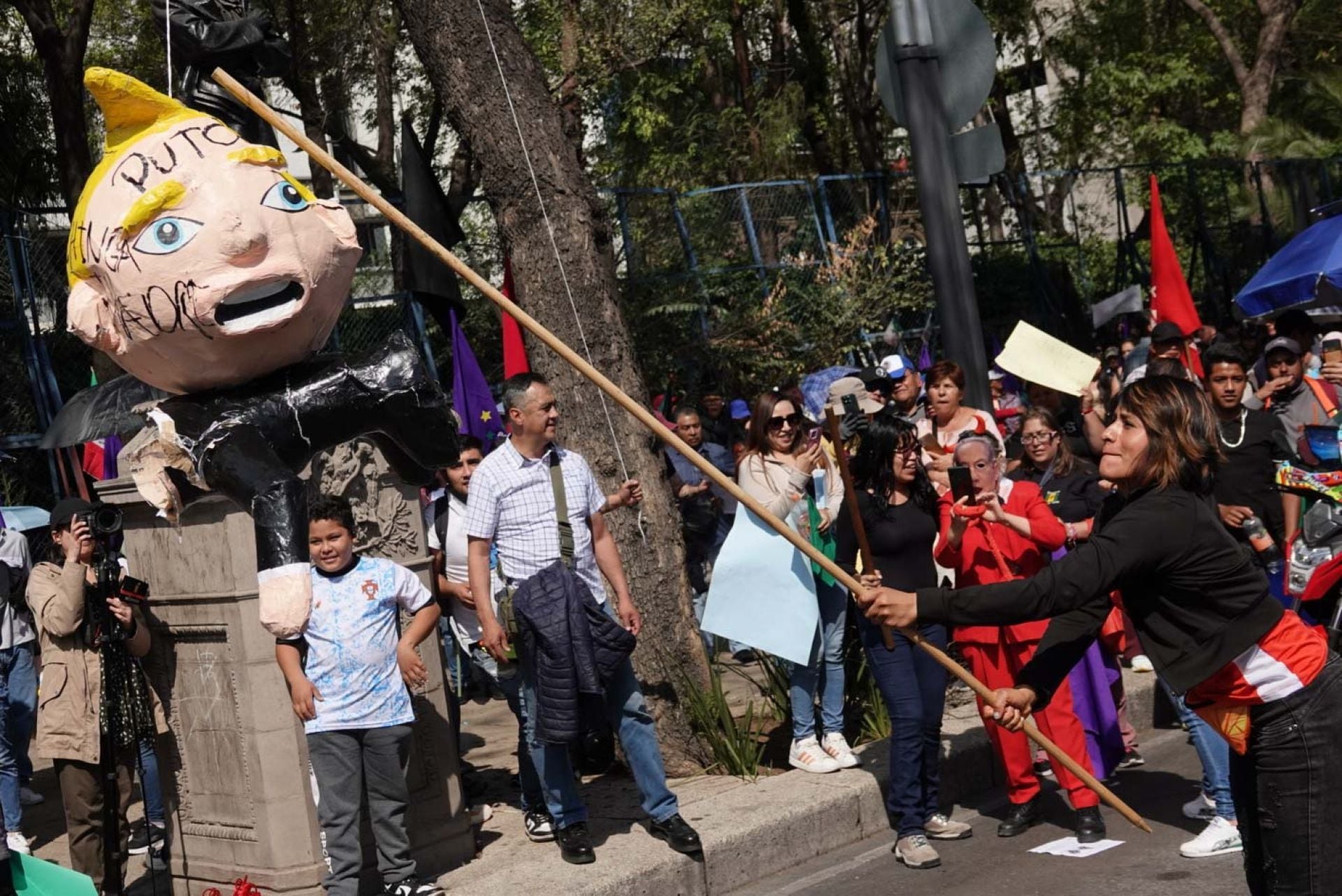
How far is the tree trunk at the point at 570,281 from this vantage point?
7691mm

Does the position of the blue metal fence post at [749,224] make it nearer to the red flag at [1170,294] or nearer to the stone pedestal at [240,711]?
the red flag at [1170,294]

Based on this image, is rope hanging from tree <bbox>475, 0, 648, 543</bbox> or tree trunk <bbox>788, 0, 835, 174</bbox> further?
tree trunk <bbox>788, 0, 835, 174</bbox>

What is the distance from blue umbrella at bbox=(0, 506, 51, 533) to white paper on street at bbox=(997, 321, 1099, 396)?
511 cm

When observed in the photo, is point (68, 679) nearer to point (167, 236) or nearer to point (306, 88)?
point (167, 236)

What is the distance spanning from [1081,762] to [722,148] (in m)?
15.6

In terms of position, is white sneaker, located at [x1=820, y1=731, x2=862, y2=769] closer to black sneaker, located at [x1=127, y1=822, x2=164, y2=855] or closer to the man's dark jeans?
black sneaker, located at [x1=127, y1=822, x2=164, y2=855]

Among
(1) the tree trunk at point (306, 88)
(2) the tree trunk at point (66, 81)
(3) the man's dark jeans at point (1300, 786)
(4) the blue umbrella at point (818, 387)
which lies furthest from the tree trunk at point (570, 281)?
(1) the tree trunk at point (306, 88)

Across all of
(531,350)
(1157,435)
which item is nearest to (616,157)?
(531,350)

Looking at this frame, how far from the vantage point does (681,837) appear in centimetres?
622

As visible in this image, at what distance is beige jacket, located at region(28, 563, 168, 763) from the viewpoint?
676cm

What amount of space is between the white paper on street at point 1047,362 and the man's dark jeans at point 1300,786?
4912 millimetres

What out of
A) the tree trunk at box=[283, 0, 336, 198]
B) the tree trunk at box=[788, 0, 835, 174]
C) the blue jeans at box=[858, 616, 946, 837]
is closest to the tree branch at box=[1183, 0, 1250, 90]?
the tree trunk at box=[788, 0, 835, 174]

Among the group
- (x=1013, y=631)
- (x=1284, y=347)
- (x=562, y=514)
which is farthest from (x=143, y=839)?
(x=1284, y=347)

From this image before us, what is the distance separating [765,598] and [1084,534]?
4.72ft
